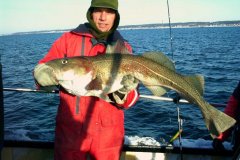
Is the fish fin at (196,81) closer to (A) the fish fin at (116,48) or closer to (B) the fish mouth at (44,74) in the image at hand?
(A) the fish fin at (116,48)

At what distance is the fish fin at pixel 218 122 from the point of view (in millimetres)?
3236

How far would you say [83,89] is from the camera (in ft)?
11.8

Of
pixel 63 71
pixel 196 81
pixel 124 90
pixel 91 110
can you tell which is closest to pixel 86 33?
pixel 63 71

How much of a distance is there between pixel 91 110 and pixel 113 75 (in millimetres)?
552

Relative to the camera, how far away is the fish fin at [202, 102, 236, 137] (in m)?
3.24

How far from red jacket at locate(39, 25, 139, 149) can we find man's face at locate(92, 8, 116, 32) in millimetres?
206

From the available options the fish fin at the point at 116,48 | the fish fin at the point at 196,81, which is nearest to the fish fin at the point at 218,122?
the fish fin at the point at 196,81

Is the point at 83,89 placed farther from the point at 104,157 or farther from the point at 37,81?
the point at 104,157

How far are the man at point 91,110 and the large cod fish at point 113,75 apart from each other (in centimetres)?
19

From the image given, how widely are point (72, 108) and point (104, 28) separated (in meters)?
1.20

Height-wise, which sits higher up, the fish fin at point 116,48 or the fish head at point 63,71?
the fish fin at point 116,48

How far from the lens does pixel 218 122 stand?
3.28 m

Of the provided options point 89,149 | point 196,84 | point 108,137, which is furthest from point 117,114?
point 196,84

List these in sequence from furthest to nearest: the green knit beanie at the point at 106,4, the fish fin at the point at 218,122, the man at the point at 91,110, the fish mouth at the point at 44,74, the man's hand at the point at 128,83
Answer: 1. the green knit beanie at the point at 106,4
2. the man at the point at 91,110
3. the man's hand at the point at 128,83
4. the fish mouth at the point at 44,74
5. the fish fin at the point at 218,122
